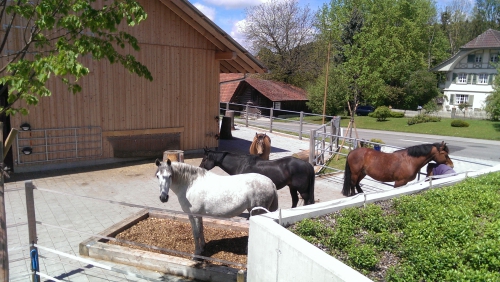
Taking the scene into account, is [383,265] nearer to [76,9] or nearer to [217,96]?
[76,9]

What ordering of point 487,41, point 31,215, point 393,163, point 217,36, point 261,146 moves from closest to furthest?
point 31,215, point 393,163, point 261,146, point 217,36, point 487,41

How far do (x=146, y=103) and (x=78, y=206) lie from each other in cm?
494

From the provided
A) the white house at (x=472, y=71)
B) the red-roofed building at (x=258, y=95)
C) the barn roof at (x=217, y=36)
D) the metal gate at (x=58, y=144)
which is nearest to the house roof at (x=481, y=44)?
the white house at (x=472, y=71)

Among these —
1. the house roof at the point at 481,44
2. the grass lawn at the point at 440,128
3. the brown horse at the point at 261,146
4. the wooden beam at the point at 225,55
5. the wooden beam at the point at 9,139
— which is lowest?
the grass lawn at the point at 440,128

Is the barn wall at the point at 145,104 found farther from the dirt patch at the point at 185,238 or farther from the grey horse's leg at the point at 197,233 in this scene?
the grey horse's leg at the point at 197,233

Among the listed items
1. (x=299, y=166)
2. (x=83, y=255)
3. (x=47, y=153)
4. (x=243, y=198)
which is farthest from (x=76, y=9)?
(x=47, y=153)

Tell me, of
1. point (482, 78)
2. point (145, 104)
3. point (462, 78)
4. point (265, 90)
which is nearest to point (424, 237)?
point (145, 104)

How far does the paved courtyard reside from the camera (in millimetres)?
5277

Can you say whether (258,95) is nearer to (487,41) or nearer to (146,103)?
(146,103)

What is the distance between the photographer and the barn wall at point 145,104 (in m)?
10.6

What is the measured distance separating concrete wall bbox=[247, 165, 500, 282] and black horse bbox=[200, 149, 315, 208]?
7.74 feet

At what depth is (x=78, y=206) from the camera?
800 centimetres

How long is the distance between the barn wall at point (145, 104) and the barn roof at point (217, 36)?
0.26m

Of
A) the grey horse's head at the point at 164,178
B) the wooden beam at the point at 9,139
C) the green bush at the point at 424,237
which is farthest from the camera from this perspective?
the grey horse's head at the point at 164,178
